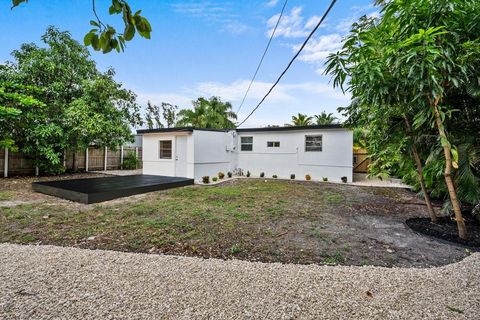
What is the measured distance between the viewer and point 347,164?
10875 mm

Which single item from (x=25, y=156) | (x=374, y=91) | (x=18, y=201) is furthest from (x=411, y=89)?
(x=25, y=156)

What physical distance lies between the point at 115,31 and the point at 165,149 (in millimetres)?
10595

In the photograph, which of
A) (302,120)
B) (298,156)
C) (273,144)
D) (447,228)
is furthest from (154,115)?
(447,228)

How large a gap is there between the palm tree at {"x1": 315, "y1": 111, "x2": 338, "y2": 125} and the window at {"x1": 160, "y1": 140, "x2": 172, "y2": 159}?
15.7 meters

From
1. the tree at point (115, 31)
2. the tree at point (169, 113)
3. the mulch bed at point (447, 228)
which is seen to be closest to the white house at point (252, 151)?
the mulch bed at point (447, 228)

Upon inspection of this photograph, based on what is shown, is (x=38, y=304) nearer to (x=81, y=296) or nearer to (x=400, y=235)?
(x=81, y=296)

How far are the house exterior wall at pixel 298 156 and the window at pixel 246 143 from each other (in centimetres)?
16

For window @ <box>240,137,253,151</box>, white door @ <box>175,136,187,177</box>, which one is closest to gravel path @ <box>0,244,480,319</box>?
white door @ <box>175,136,187,177</box>

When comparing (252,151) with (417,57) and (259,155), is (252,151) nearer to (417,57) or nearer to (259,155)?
(259,155)

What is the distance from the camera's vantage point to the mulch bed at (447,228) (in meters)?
3.77

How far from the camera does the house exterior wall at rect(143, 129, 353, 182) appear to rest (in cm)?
1080

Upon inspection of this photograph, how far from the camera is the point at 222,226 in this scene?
434 cm

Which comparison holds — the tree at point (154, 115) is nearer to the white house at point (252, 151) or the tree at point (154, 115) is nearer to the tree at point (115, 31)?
the white house at point (252, 151)

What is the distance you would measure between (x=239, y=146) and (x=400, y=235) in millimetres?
10010
